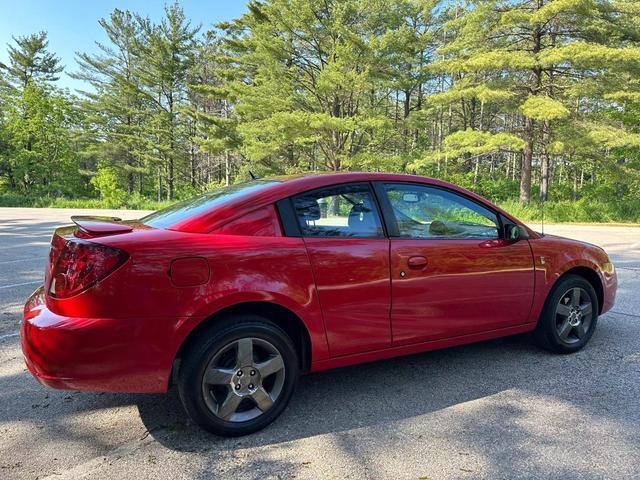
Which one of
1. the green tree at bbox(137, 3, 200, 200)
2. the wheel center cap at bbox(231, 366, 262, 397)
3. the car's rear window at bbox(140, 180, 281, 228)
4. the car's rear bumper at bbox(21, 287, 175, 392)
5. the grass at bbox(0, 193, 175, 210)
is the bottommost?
the wheel center cap at bbox(231, 366, 262, 397)

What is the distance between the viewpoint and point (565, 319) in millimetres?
3832

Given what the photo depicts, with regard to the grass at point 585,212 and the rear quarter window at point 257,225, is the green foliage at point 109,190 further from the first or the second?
the rear quarter window at point 257,225

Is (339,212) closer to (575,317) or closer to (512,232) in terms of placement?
(512,232)

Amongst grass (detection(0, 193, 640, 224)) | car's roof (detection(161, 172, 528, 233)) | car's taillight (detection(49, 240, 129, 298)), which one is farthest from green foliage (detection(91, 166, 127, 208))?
car's taillight (detection(49, 240, 129, 298))

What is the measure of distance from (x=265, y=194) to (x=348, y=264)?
69 centimetres

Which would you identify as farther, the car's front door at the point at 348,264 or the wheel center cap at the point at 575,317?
the wheel center cap at the point at 575,317

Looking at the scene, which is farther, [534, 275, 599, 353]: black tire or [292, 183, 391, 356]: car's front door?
[534, 275, 599, 353]: black tire

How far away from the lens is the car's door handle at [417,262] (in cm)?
304

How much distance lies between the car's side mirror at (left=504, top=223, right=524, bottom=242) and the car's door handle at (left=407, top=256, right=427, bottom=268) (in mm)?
868

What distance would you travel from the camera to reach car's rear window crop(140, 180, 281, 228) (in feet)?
9.39

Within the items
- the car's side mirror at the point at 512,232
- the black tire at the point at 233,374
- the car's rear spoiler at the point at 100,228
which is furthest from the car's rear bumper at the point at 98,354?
the car's side mirror at the point at 512,232

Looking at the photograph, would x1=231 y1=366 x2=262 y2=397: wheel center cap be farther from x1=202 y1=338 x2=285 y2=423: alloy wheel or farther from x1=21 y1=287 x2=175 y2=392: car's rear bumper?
x1=21 y1=287 x2=175 y2=392: car's rear bumper

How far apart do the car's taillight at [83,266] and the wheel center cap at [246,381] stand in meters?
0.91

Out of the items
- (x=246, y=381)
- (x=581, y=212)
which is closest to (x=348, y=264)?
(x=246, y=381)
